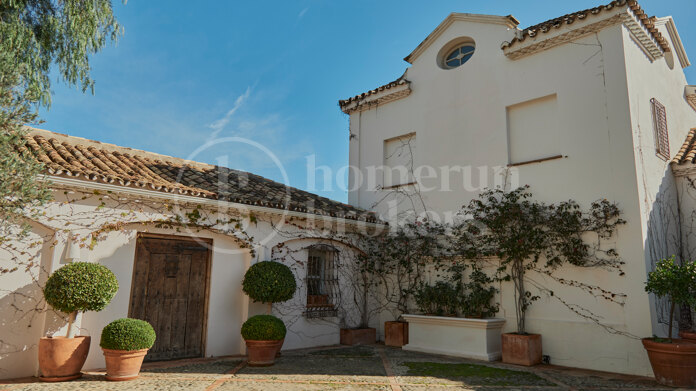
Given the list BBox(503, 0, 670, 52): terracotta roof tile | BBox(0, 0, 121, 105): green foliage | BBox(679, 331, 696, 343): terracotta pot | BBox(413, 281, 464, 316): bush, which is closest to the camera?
BBox(679, 331, 696, 343): terracotta pot

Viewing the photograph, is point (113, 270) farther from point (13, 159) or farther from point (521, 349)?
point (521, 349)

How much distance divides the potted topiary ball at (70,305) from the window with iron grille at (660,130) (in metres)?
10.4

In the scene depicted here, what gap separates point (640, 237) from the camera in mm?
7859

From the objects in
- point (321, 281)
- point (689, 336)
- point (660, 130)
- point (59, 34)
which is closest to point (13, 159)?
point (59, 34)

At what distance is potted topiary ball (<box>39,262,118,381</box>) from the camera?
6441 millimetres

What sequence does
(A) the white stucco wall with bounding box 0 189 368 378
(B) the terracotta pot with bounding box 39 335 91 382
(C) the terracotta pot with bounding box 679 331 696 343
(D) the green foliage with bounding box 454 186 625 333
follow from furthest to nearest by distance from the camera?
1. (D) the green foliage with bounding box 454 186 625 333
2. (C) the terracotta pot with bounding box 679 331 696 343
3. (A) the white stucco wall with bounding box 0 189 368 378
4. (B) the terracotta pot with bounding box 39 335 91 382

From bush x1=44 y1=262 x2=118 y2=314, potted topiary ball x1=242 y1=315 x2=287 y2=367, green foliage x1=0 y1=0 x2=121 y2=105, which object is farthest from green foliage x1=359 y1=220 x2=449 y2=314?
green foliage x1=0 y1=0 x2=121 y2=105

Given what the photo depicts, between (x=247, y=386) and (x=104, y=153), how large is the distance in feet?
18.8

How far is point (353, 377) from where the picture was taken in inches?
288

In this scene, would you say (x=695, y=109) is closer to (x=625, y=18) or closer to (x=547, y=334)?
(x=625, y=18)

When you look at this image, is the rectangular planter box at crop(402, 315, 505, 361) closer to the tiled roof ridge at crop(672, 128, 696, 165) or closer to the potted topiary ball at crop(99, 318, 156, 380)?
the tiled roof ridge at crop(672, 128, 696, 165)

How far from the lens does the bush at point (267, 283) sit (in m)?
8.77

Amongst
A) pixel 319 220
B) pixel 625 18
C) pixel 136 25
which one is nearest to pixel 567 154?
pixel 625 18

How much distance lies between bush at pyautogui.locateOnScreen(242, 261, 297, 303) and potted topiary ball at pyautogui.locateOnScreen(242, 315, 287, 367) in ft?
2.48
